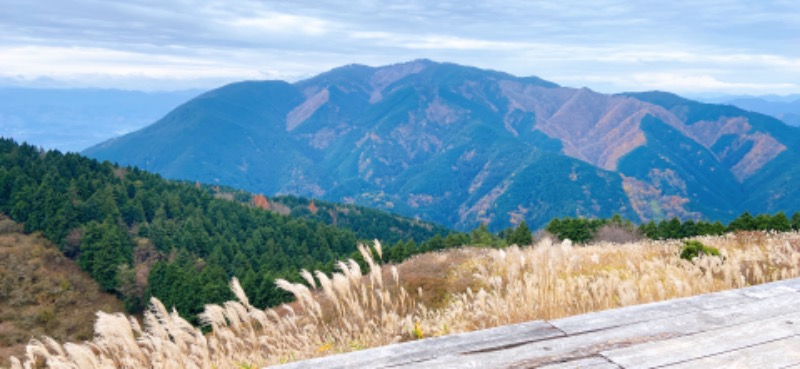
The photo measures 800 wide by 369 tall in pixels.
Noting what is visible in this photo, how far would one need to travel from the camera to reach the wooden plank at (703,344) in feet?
9.95

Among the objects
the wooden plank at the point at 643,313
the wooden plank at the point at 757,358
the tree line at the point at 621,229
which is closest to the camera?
the wooden plank at the point at 757,358

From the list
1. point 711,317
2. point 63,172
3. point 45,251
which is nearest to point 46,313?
point 45,251

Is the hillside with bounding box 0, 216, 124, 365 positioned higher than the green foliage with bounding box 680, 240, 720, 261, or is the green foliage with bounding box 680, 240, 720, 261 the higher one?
the green foliage with bounding box 680, 240, 720, 261

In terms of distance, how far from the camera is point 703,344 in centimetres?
Answer: 322

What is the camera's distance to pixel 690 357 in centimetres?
304

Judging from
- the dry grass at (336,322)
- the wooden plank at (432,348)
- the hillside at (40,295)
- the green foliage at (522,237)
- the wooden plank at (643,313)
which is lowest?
the hillside at (40,295)

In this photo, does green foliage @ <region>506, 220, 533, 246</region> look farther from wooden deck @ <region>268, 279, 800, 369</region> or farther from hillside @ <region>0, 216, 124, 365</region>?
wooden deck @ <region>268, 279, 800, 369</region>

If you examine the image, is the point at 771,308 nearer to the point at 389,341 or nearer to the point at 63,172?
the point at 389,341

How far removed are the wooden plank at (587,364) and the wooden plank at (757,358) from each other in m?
0.34

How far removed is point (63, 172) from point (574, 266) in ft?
428

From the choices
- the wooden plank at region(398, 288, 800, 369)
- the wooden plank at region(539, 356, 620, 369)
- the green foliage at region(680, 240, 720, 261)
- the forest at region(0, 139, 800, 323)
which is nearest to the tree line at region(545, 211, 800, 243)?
the forest at region(0, 139, 800, 323)

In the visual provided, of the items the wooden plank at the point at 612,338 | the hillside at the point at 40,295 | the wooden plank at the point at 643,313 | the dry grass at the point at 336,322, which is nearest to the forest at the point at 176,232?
the hillside at the point at 40,295

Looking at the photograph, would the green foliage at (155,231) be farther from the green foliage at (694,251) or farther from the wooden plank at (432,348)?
the wooden plank at (432,348)

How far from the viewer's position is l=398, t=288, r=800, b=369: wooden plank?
3.06 meters
